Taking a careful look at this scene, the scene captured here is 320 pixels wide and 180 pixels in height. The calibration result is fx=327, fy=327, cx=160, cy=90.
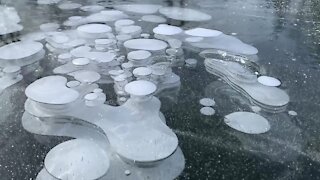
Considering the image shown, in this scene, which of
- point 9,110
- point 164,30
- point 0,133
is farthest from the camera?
point 164,30

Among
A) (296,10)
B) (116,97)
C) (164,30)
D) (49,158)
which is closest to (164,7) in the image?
(164,30)

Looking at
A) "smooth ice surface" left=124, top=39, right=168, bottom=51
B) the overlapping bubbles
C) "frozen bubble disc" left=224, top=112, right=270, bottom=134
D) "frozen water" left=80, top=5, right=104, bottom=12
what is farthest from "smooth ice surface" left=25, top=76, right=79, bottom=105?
"frozen water" left=80, top=5, right=104, bottom=12

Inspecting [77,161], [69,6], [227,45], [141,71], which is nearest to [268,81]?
[227,45]

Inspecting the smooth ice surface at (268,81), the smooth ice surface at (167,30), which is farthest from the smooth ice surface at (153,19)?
the smooth ice surface at (268,81)

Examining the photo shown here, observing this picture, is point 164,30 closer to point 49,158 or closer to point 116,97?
point 116,97

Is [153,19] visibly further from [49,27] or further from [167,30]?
[49,27]

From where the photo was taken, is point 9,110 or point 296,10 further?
point 296,10

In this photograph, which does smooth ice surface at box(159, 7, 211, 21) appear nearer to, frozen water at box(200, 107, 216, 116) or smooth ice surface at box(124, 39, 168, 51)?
smooth ice surface at box(124, 39, 168, 51)

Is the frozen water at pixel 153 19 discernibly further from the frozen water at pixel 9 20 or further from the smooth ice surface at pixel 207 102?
the smooth ice surface at pixel 207 102
